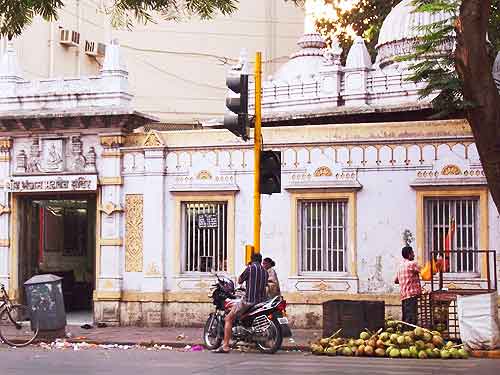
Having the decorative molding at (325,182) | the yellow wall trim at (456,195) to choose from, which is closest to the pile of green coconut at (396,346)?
the yellow wall trim at (456,195)

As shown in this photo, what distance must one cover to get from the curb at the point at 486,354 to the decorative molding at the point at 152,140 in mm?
8116

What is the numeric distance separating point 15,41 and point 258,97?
1561 centimetres

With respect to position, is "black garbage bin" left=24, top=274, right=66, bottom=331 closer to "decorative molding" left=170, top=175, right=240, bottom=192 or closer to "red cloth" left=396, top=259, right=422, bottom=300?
"decorative molding" left=170, top=175, right=240, bottom=192

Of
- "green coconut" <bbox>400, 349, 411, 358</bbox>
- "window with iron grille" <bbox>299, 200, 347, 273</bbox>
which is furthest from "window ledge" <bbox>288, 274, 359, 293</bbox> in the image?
"green coconut" <bbox>400, 349, 411, 358</bbox>

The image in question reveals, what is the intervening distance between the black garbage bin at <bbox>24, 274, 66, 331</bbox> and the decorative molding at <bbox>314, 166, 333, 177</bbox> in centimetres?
536

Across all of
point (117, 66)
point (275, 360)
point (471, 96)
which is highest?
point (117, 66)

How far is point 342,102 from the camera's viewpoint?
2180 cm

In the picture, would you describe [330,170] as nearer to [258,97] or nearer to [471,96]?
[258,97]

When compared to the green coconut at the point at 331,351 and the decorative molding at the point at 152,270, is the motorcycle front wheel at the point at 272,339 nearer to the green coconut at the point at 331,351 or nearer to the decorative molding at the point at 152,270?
the green coconut at the point at 331,351

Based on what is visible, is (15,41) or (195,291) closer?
(195,291)

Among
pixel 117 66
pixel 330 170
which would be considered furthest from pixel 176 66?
pixel 330 170

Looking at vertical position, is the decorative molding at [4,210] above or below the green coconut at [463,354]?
above

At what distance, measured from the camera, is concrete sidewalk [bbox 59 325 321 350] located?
57.4ft

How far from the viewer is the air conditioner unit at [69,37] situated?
102ft
